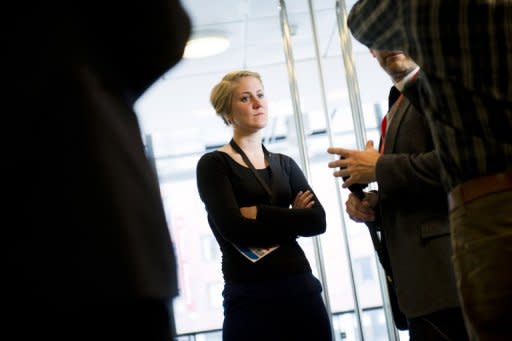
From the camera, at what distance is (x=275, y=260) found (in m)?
2.40

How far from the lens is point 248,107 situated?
2.72 m

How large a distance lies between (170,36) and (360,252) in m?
7.86

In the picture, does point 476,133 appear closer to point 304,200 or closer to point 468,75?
point 468,75

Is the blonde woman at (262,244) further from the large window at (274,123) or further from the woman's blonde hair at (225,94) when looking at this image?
the large window at (274,123)

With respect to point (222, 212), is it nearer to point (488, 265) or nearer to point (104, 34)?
point (488, 265)

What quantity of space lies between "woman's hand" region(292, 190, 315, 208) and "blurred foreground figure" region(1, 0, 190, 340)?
1.98m

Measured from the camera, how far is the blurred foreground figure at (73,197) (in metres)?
0.53

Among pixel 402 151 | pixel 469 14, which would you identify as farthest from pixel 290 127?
pixel 469 14

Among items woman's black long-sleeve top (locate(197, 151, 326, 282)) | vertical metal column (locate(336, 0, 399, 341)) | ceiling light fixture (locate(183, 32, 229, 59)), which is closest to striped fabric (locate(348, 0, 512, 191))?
woman's black long-sleeve top (locate(197, 151, 326, 282))

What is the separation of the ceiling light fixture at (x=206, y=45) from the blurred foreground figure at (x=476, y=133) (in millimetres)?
4130

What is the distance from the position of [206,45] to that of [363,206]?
3527mm

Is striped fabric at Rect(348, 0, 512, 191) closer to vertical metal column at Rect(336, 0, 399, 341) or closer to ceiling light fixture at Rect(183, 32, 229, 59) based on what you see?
vertical metal column at Rect(336, 0, 399, 341)

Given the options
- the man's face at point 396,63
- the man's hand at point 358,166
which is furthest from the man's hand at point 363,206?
the man's face at point 396,63

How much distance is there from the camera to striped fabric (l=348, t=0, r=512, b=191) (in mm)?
1089
